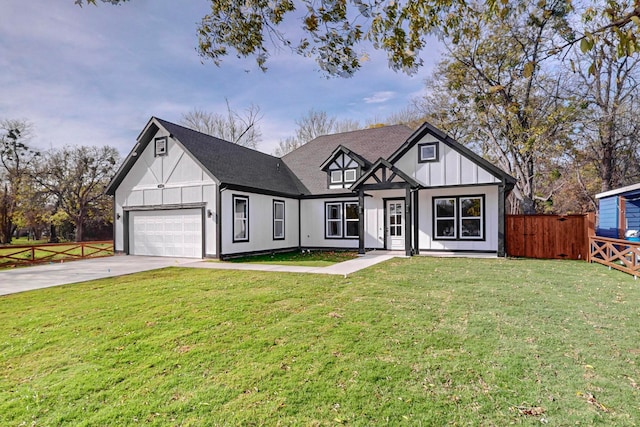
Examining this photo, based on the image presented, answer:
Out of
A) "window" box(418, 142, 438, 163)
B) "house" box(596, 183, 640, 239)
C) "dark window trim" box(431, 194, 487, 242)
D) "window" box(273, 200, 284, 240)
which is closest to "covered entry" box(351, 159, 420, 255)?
"dark window trim" box(431, 194, 487, 242)

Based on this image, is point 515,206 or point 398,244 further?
point 515,206

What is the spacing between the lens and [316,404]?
2986mm

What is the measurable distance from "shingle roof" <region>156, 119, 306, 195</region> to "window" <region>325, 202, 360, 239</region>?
188 cm

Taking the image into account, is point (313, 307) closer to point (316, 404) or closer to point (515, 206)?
point (316, 404)

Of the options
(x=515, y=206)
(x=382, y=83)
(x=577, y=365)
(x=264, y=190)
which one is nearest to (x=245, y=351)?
(x=577, y=365)

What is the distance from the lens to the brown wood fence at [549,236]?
12859mm

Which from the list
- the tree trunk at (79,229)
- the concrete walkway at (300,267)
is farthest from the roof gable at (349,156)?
the tree trunk at (79,229)

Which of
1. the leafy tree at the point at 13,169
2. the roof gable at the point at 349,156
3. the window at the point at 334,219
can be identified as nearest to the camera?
the roof gable at the point at 349,156

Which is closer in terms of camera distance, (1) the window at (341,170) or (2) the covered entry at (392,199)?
(2) the covered entry at (392,199)

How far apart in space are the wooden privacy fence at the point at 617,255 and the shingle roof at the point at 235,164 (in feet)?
39.3

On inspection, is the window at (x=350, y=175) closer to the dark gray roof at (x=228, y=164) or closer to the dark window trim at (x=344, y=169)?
the dark window trim at (x=344, y=169)

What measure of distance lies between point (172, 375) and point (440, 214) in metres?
13.1

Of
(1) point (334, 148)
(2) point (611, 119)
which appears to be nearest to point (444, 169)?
(1) point (334, 148)

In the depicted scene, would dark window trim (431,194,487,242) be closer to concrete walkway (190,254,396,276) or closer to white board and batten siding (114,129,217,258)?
concrete walkway (190,254,396,276)
